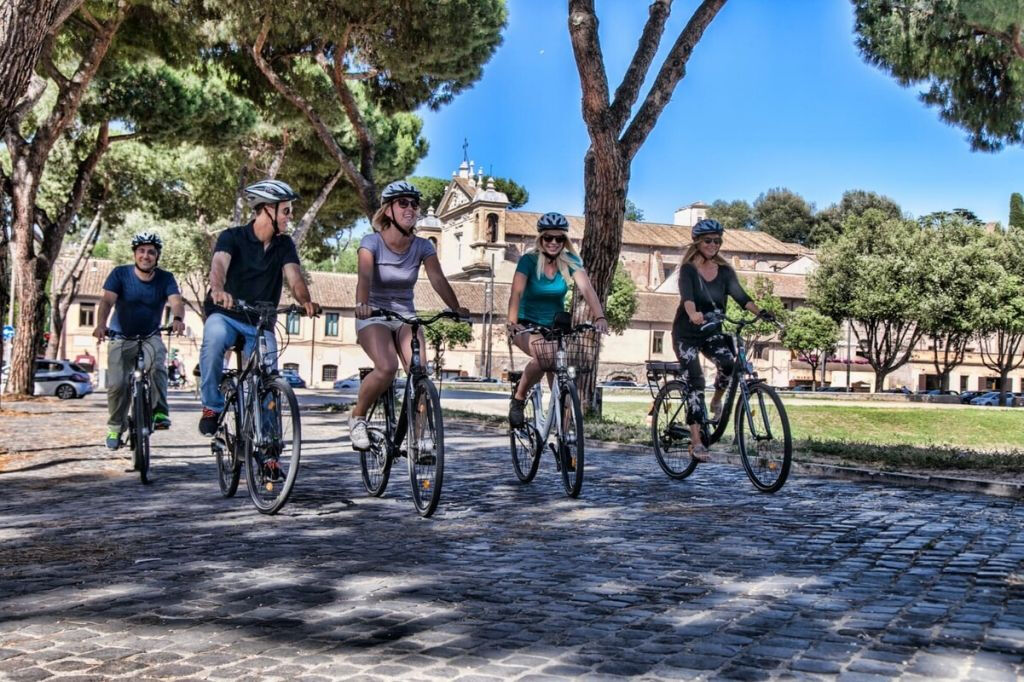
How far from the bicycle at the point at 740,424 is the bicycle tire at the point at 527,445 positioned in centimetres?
117

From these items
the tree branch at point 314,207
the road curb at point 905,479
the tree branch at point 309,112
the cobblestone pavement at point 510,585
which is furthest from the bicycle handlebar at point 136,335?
the tree branch at point 314,207

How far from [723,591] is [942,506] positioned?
3.49 m

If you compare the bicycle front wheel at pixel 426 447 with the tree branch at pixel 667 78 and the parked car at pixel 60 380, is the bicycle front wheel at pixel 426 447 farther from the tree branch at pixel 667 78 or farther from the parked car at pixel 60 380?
the parked car at pixel 60 380

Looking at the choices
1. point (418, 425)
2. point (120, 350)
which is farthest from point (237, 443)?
point (120, 350)

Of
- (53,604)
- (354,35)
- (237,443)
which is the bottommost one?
(53,604)

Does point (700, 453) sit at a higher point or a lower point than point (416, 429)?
lower

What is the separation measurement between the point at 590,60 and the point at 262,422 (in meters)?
9.64

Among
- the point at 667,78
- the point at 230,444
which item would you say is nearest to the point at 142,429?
the point at 230,444

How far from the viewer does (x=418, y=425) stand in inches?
256

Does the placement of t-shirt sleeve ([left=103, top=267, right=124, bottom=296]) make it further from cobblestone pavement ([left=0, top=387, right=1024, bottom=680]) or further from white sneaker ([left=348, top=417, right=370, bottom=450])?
white sneaker ([left=348, top=417, right=370, bottom=450])

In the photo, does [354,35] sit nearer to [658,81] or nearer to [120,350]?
[658,81]

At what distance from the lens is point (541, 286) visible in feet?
26.4

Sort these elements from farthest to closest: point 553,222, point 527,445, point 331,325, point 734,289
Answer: point 331,325
point 734,289
point 527,445
point 553,222

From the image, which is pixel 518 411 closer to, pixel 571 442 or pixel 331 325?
pixel 571 442
